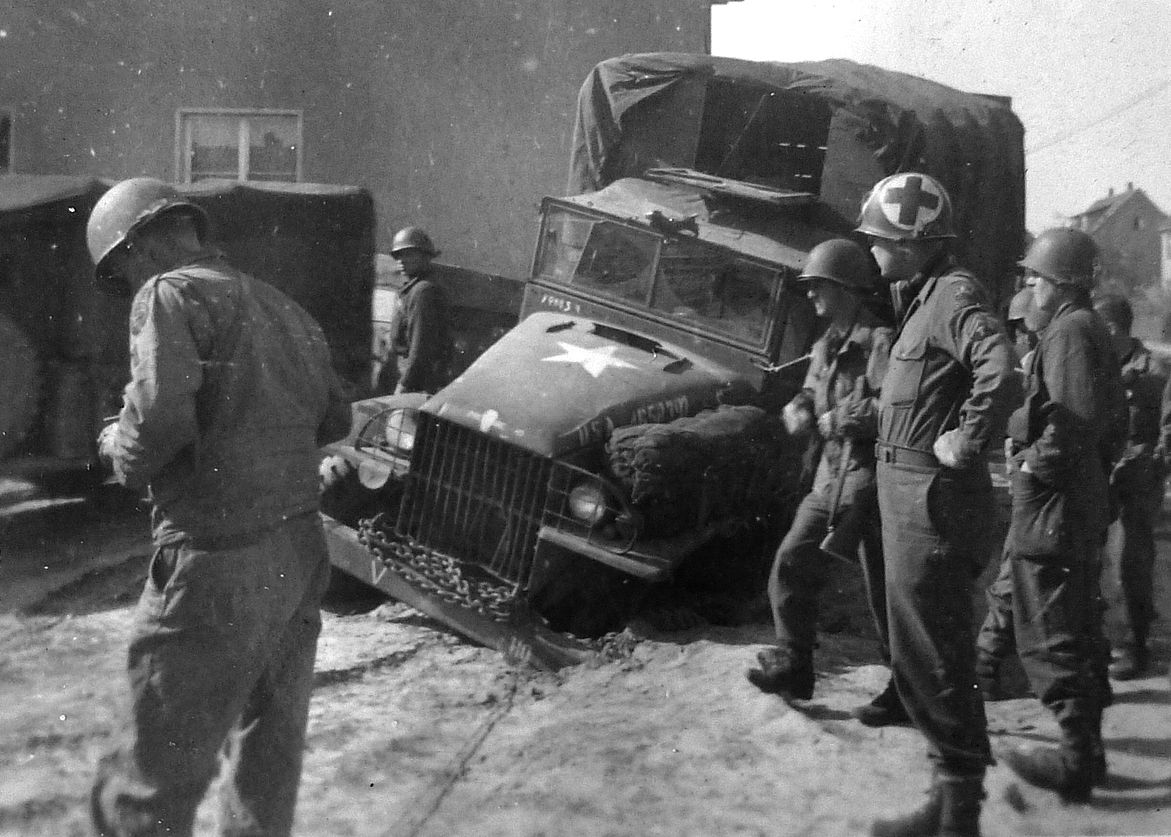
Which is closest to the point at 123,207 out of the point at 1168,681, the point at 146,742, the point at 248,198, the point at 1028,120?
the point at 146,742

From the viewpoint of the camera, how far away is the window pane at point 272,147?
834 centimetres

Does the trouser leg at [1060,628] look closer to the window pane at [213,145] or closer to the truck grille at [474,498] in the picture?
the truck grille at [474,498]

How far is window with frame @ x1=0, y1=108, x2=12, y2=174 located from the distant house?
514 cm

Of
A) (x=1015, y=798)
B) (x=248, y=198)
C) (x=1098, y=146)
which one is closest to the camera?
(x=1015, y=798)

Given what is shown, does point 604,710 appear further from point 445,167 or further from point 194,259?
point 445,167

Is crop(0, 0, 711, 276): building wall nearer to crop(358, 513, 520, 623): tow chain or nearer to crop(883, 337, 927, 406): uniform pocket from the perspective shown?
crop(358, 513, 520, 623): tow chain

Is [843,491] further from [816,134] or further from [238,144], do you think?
[238,144]

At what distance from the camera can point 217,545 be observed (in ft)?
8.21

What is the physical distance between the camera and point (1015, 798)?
3.31 m

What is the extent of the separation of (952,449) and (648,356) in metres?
2.25

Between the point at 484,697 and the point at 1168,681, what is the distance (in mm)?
2606

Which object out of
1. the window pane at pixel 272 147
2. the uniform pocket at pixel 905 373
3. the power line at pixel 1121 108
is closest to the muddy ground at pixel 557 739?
the uniform pocket at pixel 905 373

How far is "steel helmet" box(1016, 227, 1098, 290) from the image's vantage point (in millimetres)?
3602

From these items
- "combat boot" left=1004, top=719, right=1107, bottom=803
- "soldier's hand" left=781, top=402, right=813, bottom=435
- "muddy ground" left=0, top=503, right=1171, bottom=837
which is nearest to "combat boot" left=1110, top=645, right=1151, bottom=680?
"muddy ground" left=0, top=503, right=1171, bottom=837
